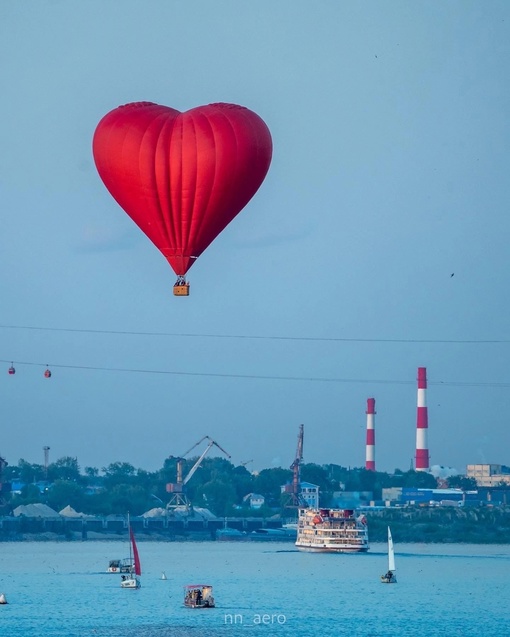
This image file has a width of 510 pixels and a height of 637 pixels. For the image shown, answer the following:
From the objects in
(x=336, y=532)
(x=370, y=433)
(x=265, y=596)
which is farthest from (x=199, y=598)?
(x=370, y=433)

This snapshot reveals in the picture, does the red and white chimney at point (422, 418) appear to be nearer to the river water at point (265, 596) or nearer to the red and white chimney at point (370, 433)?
the red and white chimney at point (370, 433)

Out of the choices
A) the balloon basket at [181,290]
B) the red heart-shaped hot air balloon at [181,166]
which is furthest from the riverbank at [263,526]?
the balloon basket at [181,290]

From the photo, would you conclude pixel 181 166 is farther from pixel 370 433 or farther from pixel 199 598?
pixel 370 433

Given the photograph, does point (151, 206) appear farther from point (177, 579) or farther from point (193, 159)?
point (177, 579)

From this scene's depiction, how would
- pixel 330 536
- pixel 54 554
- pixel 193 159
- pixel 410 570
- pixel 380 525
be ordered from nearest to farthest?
pixel 193 159, pixel 410 570, pixel 330 536, pixel 54 554, pixel 380 525

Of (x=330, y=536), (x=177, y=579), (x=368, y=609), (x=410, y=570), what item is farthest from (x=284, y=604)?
(x=330, y=536)

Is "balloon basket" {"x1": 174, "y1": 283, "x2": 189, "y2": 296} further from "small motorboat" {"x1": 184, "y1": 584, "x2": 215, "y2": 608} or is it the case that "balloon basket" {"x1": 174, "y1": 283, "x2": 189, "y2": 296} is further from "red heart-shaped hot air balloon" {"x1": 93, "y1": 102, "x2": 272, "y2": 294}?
"small motorboat" {"x1": 184, "y1": 584, "x2": 215, "y2": 608}
